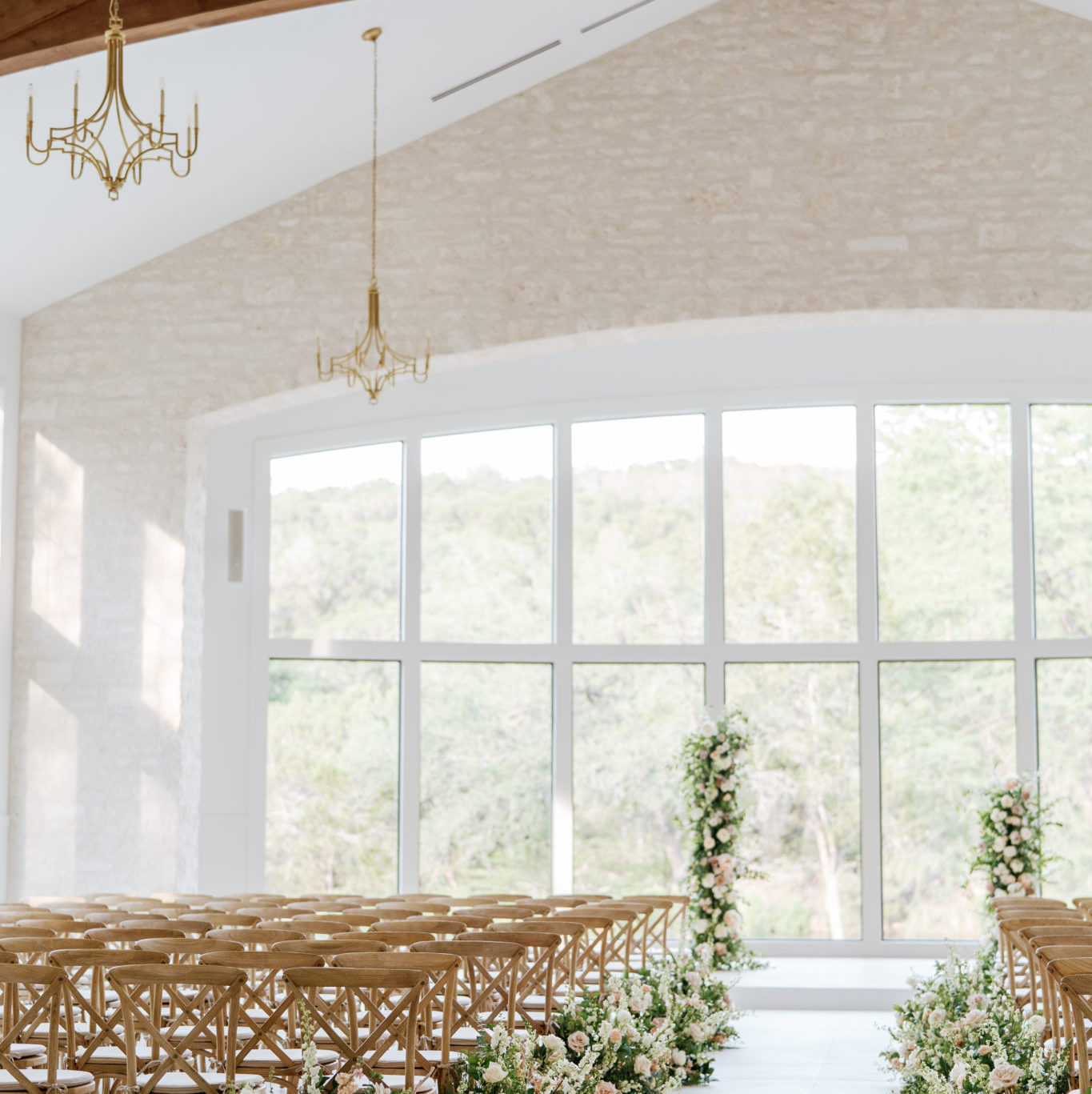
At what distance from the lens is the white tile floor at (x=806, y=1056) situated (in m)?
7.23

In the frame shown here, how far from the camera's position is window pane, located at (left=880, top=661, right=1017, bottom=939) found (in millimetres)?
11992

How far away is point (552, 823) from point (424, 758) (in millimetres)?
1224

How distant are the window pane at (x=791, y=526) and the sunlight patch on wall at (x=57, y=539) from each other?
5.37 meters

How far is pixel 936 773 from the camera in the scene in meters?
12.2

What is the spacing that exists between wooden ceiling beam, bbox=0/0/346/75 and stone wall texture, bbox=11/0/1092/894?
3.37 metres

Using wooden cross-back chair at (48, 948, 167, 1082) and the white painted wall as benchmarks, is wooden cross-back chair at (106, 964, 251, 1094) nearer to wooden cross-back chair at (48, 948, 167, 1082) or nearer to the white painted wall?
wooden cross-back chair at (48, 948, 167, 1082)

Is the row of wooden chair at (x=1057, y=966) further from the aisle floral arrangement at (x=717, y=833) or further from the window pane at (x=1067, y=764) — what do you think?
the window pane at (x=1067, y=764)

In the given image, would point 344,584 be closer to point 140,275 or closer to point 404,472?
point 404,472

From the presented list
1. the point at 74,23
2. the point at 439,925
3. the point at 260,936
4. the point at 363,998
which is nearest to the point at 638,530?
the point at 74,23

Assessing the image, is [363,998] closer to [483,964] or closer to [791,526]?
[483,964]

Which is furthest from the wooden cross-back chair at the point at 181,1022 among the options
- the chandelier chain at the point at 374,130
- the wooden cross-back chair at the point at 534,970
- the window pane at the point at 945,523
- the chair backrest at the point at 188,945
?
the window pane at the point at 945,523

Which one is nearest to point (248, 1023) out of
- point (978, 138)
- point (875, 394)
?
point (978, 138)

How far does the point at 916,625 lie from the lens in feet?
40.5

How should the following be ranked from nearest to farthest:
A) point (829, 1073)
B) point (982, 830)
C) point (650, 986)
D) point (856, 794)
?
point (650, 986), point (829, 1073), point (982, 830), point (856, 794)
